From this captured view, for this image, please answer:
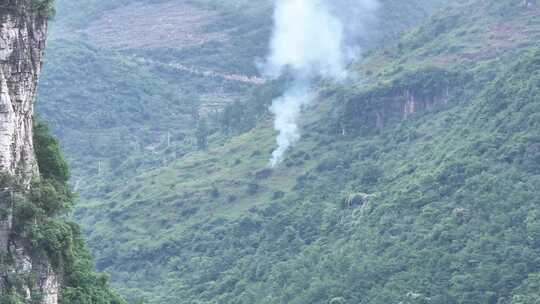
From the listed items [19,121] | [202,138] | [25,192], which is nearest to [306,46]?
[202,138]

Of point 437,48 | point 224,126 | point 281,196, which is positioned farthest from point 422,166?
point 224,126

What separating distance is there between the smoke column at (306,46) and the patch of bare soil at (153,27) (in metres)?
10.2

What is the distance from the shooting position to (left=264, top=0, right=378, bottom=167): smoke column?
5059 inches

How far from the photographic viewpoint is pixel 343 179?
11031 centimetres

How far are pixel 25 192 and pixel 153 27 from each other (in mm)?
148000

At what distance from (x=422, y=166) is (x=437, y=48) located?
26.0m

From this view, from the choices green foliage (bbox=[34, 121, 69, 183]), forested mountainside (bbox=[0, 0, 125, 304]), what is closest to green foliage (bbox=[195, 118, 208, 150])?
green foliage (bbox=[34, 121, 69, 183])

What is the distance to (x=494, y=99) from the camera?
103 metres

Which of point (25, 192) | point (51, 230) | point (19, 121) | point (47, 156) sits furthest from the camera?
point (47, 156)

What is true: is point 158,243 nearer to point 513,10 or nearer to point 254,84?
point 513,10

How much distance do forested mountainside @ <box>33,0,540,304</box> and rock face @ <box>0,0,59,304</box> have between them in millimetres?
38574

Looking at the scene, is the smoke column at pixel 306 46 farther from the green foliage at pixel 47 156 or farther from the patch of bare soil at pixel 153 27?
the green foliage at pixel 47 156

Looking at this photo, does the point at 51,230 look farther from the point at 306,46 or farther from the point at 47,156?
the point at 306,46

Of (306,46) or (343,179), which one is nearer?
(343,179)
